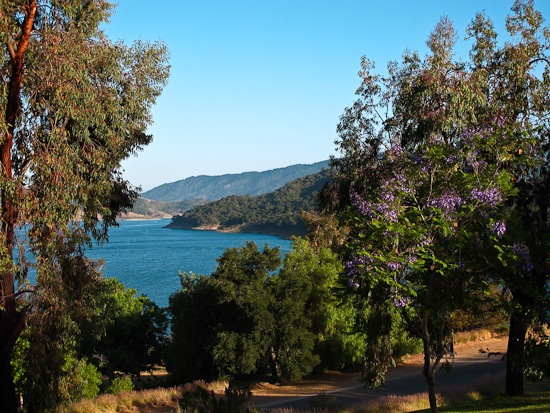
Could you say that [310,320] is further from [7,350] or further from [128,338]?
[7,350]

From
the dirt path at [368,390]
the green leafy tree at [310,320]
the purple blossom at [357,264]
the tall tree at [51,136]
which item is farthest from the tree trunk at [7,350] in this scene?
the green leafy tree at [310,320]

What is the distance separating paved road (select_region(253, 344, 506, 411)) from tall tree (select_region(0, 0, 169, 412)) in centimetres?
825

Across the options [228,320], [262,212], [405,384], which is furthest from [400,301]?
[262,212]

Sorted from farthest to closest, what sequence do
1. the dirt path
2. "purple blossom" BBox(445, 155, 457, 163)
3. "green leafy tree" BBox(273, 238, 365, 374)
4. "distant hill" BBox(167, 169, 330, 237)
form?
"distant hill" BBox(167, 169, 330, 237) → "green leafy tree" BBox(273, 238, 365, 374) → the dirt path → "purple blossom" BBox(445, 155, 457, 163)

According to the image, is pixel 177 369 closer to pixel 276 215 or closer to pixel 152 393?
pixel 152 393

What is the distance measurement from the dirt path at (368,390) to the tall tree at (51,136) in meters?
8.50

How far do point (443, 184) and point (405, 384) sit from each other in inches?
504

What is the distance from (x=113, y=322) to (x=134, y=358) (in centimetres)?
207

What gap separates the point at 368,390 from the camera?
21.7m

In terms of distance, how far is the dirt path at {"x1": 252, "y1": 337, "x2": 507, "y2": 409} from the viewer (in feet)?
68.8

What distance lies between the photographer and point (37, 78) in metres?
12.4

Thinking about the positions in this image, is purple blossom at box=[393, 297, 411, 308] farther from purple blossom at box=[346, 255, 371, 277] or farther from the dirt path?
the dirt path

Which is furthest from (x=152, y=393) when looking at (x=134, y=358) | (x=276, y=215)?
(x=276, y=215)

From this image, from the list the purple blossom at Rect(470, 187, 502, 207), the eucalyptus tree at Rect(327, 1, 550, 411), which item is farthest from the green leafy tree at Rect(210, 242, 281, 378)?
the purple blossom at Rect(470, 187, 502, 207)
